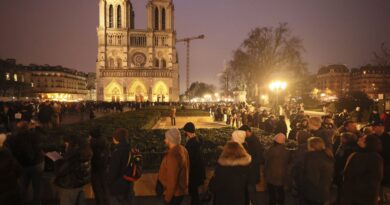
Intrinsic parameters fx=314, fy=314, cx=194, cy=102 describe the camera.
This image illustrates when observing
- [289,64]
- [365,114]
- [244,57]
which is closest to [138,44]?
[244,57]

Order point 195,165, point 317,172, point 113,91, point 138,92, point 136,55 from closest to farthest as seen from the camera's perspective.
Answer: point 317,172 → point 195,165 → point 113,91 → point 138,92 → point 136,55

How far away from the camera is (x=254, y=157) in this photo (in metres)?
6.39

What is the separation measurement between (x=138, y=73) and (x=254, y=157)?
82.2 metres

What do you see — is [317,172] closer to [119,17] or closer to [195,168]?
[195,168]

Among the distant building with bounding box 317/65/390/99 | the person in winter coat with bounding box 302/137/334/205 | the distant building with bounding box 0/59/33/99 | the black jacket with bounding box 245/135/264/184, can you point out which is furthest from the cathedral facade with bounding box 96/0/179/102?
the person in winter coat with bounding box 302/137/334/205

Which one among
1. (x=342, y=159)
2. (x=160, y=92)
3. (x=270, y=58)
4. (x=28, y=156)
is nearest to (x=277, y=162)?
(x=342, y=159)

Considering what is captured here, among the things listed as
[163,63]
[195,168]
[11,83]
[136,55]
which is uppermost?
[136,55]

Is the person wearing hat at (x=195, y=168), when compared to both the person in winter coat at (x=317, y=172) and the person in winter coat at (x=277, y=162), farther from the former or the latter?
the person in winter coat at (x=317, y=172)

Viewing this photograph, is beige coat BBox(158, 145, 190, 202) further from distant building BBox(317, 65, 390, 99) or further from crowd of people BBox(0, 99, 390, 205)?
distant building BBox(317, 65, 390, 99)

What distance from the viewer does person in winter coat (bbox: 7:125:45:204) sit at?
Result: 6293mm

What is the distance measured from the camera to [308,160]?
5.45 meters

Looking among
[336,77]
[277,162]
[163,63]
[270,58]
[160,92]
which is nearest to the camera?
[277,162]

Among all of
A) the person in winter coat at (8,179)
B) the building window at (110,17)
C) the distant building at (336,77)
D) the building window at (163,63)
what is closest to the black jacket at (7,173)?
the person in winter coat at (8,179)

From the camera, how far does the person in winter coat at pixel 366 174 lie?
16.2 feet
